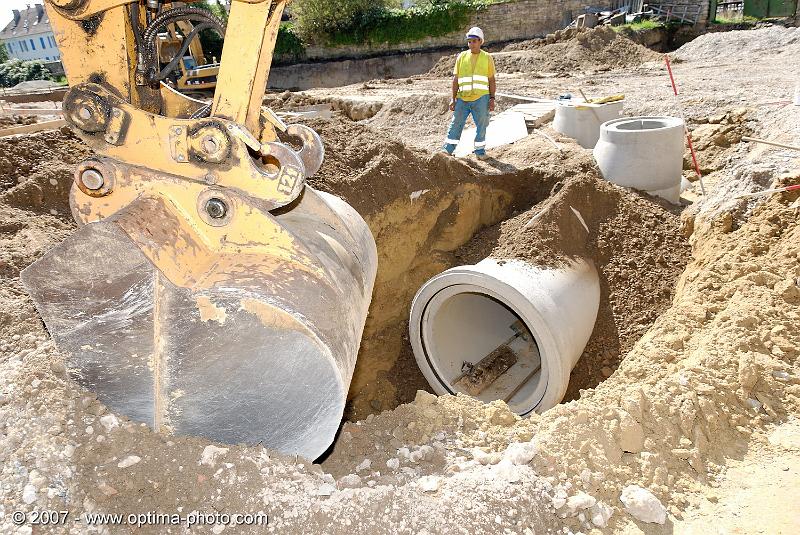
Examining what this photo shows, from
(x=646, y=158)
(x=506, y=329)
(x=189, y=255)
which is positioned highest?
(x=189, y=255)

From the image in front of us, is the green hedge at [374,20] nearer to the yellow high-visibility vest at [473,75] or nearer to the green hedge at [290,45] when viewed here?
the green hedge at [290,45]

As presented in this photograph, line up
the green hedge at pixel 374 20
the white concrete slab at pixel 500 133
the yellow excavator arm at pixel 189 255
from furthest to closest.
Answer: the green hedge at pixel 374 20
the white concrete slab at pixel 500 133
the yellow excavator arm at pixel 189 255

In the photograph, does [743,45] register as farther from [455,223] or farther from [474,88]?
[455,223]

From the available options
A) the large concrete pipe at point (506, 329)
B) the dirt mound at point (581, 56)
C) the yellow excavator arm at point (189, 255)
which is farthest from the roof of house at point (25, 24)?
the yellow excavator arm at point (189, 255)

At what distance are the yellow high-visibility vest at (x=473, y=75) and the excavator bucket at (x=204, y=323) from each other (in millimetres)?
5953

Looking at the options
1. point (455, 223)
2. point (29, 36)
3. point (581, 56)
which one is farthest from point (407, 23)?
point (29, 36)

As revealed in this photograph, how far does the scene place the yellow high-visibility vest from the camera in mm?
7688

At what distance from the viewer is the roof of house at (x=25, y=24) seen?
53281 mm

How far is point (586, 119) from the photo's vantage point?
7.99 metres

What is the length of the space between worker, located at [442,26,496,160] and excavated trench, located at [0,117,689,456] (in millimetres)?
1003

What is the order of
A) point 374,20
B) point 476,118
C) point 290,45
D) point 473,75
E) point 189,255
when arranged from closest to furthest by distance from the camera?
point 189,255 → point 473,75 → point 476,118 → point 374,20 → point 290,45

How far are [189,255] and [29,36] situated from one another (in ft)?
215

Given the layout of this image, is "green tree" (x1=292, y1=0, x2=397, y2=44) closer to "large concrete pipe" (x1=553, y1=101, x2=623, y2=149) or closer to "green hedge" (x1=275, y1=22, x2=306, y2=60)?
"green hedge" (x1=275, y1=22, x2=306, y2=60)

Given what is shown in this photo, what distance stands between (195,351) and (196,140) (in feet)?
2.68
